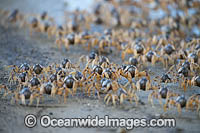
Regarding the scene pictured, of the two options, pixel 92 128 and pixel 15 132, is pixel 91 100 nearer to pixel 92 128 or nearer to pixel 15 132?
pixel 92 128

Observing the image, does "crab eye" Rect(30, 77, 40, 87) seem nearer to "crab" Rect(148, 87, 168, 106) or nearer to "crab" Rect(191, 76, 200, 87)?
"crab" Rect(148, 87, 168, 106)

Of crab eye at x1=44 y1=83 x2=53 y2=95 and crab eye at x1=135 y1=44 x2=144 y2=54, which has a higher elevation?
crab eye at x1=135 y1=44 x2=144 y2=54

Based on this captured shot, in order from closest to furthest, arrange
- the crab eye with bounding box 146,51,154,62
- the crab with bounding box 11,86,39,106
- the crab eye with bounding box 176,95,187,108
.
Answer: the crab eye with bounding box 176,95,187,108, the crab with bounding box 11,86,39,106, the crab eye with bounding box 146,51,154,62

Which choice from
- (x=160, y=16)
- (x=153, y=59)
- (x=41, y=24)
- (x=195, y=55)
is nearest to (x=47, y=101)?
(x=153, y=59)

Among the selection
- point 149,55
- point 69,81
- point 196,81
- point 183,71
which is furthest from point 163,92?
point 149,55

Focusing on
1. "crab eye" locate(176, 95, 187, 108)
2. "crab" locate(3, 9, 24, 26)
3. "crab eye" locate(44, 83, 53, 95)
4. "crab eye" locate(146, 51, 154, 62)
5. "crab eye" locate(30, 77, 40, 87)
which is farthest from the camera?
"crab" locate(3, 9, 24, 26)

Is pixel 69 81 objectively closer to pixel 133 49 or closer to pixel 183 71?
pixel 183 71

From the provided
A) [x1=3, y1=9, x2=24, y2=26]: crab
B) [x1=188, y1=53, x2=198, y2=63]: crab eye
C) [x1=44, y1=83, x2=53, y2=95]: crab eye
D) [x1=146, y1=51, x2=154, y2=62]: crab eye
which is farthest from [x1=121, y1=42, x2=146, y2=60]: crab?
[x1=3, y1=9, x2=24, y2=26]: crab

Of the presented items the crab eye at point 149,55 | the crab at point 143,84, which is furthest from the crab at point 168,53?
the crab at point 143,84

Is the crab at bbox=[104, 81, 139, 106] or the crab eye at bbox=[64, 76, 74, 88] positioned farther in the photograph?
the crab eye at bbox=[64, 76, 74, 88]
